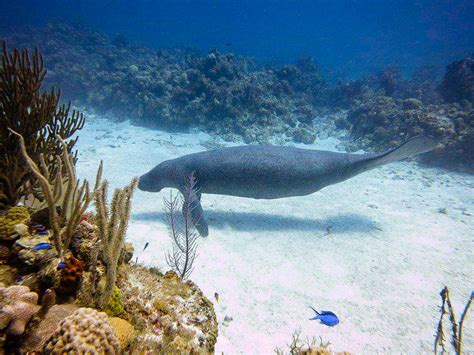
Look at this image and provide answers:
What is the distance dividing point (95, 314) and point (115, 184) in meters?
7.22

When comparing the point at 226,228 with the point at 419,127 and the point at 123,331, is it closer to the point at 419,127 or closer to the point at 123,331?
→ the point at 123,331

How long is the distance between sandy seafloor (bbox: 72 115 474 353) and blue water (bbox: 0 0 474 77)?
4649 cm

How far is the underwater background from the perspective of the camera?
8.09ft

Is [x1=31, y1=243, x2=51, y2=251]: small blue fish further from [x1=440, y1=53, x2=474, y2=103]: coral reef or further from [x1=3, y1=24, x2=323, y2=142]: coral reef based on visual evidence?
[x1=440, y1=53, x2=474, y2=103]: coral reef

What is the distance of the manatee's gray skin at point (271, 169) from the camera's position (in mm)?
7254

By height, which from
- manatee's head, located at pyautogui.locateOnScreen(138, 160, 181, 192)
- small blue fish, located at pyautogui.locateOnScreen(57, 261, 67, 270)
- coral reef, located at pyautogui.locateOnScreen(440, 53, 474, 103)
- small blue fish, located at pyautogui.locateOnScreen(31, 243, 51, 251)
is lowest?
small blue fish, located at pyautogui.locateOnScreen(57, 261, 67, 270)

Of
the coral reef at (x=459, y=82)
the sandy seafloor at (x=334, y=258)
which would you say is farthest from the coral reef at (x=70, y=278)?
the coral reef at (x=459, y=82)

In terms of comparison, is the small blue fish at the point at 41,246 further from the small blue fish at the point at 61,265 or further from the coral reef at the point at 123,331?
the coral reef at the point at 123,331

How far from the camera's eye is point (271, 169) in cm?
723

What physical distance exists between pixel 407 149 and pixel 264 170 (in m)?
3.98

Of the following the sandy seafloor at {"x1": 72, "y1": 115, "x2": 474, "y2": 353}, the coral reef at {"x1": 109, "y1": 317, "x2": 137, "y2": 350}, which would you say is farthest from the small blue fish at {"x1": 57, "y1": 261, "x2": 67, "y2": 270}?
the sandy seafloor at {"x1": 72, "y1": 115, "x2": 474, "y2": 353}

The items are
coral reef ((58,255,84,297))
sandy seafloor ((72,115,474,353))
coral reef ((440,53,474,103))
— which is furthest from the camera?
coral reef ((440,53,474,103))

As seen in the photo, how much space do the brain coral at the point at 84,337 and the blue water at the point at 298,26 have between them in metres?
50.4

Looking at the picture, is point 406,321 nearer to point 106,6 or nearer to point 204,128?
point 204,128
